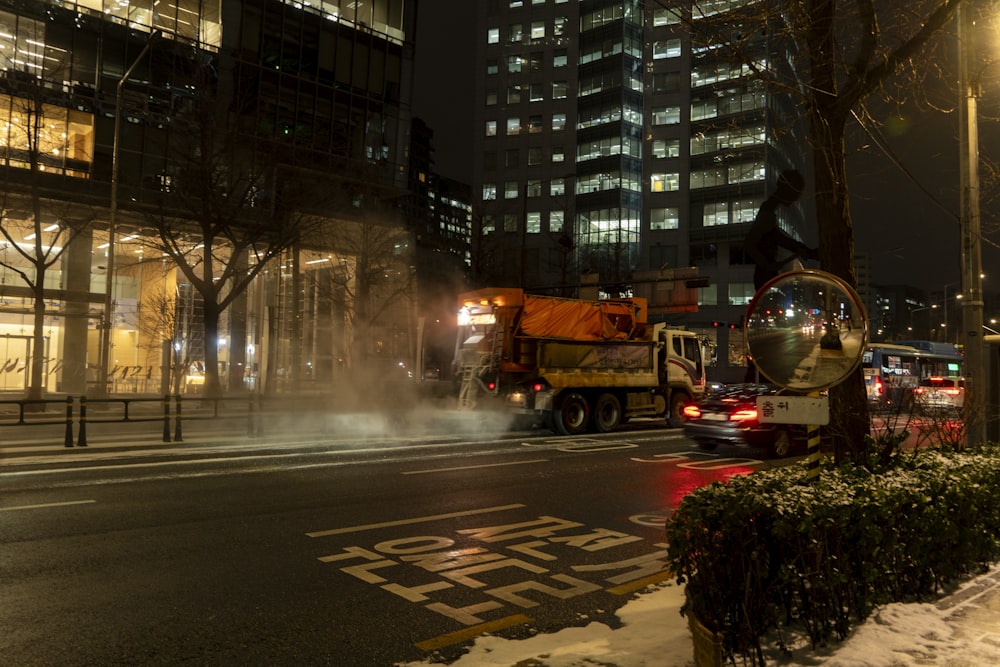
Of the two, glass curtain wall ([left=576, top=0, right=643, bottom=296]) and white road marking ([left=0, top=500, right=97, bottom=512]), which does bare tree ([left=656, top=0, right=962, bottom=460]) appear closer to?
white road marking ([left=0, top=500, right=97, bottom=512])

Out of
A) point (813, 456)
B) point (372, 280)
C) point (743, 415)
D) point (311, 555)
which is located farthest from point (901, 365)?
point (311, 555)

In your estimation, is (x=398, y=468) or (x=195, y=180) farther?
(x=195, y=180)

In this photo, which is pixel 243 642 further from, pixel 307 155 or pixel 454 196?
pixel 454 196

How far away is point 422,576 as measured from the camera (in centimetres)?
616

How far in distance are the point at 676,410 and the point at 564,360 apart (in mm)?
4733

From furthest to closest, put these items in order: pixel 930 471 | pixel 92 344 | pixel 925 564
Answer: pixel 92 344, pixel 930 471, pixel 925 564

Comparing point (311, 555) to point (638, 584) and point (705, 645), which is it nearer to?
point (638, 584)

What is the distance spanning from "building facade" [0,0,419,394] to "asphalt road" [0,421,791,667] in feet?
39.7

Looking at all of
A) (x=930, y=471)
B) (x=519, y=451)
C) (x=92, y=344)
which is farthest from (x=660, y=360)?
(x=92, y=344)

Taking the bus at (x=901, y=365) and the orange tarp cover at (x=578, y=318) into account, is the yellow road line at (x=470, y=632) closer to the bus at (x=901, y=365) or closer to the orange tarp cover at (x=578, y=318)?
the orange tarp cover at (x=578, y=318)

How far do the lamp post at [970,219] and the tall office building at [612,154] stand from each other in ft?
158

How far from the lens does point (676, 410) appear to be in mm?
21734

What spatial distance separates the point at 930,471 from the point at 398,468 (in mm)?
8274

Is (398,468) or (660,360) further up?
(660,360)
